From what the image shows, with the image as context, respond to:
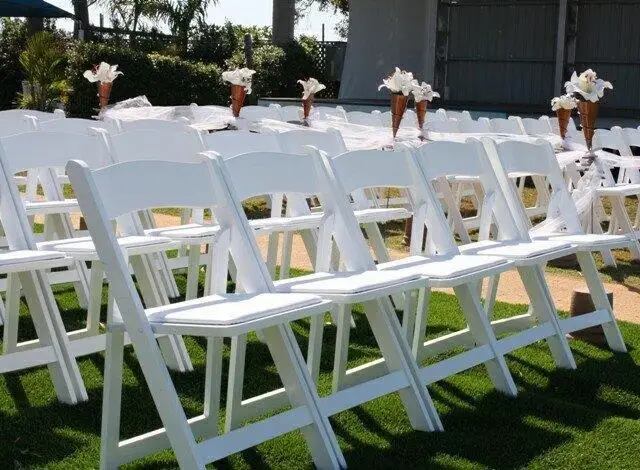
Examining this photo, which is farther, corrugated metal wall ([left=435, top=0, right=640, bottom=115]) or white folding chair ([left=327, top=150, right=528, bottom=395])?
corrugated metal wall ([left=435, top=0, right=640, bottom=115])

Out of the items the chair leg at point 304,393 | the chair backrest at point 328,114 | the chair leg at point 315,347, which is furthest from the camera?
the chair backrest at point 328,114

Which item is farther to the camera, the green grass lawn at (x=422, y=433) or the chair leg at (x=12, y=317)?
the chair leg at (x=12, y=317)

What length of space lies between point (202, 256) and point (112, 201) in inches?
133

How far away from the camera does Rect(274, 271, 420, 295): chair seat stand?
4.36 metres

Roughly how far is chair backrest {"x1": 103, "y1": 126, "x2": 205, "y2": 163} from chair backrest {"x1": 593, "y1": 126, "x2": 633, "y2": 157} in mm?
4623

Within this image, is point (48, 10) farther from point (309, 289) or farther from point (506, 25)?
point (309, 289)

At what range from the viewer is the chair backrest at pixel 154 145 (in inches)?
232

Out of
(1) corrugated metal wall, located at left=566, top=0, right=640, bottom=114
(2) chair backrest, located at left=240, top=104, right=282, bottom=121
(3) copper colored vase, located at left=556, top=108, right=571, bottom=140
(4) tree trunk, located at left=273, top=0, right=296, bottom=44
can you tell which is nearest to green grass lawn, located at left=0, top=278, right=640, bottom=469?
(3) copper colored vase, located at left=556, top=108, right=571, bottom=140

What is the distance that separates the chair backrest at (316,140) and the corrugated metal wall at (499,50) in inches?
474

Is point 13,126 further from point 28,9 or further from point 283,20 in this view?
point 283,20

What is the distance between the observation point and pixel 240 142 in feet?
22.3

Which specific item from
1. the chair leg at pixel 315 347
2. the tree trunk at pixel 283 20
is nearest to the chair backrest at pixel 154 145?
the chair leg at pixel 315 347

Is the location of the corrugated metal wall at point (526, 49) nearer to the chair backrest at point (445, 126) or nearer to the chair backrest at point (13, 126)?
the chair backrest at point (445, 126)

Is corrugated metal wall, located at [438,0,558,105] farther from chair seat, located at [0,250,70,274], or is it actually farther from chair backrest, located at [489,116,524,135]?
chair seat, located at [0,250,70,274]
